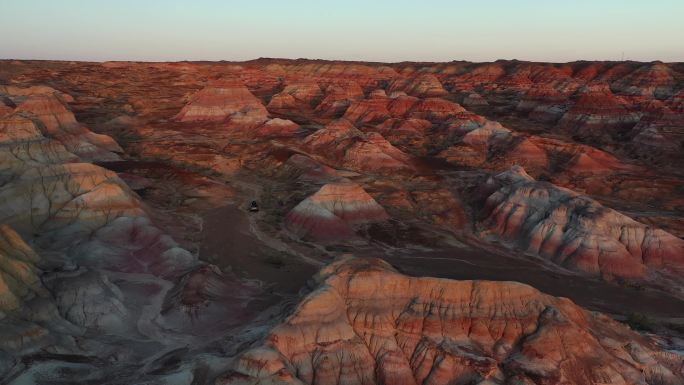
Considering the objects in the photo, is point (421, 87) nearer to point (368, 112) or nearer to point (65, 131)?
point (368, 112)

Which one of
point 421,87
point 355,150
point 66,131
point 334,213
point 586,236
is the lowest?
point 334,213

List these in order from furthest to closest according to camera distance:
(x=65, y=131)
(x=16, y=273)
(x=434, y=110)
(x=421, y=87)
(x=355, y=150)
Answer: (x=421, y=87) < (x=434, y=110) < (x=355, y=150) < (x=65, y=131) < (x=16, y=273)

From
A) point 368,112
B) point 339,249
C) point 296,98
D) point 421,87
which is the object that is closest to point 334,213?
point 339,249

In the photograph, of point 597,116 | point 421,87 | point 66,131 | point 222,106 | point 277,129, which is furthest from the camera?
point 421,87

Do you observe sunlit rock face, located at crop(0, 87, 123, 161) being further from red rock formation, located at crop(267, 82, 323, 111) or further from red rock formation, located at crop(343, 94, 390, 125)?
red rock formation, located at crop(267, 82, 323, 111)

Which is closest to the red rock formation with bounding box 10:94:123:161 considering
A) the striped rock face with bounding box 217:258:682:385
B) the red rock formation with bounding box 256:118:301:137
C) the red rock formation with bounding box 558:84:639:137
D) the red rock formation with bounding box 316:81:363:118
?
the red rock formation with bounding box 256:118:301:137

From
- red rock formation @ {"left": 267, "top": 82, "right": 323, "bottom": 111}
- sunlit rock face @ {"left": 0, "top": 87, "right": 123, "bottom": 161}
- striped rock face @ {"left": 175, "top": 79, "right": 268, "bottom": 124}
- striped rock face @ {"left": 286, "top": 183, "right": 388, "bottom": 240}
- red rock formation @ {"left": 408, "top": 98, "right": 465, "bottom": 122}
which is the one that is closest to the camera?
striped rock face @ {"left": 286, "top": 183, "right": 388, "bottom": 240}
